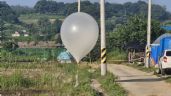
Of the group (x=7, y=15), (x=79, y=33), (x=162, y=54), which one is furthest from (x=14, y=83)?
(x=7, y=15)

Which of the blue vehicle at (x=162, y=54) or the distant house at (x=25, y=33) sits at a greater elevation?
the blue vehicle at (x=162, y=54)

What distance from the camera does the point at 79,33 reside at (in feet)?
61.9

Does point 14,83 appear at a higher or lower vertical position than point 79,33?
lower

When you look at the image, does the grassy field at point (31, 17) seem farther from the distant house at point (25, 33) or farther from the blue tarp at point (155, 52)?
the blue tarp at point (155, 52)

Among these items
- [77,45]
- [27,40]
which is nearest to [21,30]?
[27,40]

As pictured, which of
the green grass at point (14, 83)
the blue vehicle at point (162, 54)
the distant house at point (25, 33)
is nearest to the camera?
the green grass at point (14, 83)

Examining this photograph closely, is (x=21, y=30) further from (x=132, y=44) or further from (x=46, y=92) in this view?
(x=46, y=92)

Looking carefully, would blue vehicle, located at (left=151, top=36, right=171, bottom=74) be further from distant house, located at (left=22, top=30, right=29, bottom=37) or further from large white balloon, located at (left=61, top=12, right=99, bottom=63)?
distant house, located at (left=22, top=30, right=29, bottom=37)

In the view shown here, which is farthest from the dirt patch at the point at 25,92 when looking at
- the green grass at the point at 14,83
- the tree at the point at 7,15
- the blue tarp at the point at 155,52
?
the tree at the point at 7,15

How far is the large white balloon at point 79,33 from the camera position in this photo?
1892 cm

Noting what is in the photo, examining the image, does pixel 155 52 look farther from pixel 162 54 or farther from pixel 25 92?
pixel 25 92

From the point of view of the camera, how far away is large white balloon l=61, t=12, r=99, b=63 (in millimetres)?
18922

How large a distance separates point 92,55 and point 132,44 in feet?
20.6

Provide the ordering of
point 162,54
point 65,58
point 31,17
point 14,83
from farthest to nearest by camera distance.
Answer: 1. point 31,17
2. point 65,58
3. point 162,54
4. point 14,83
